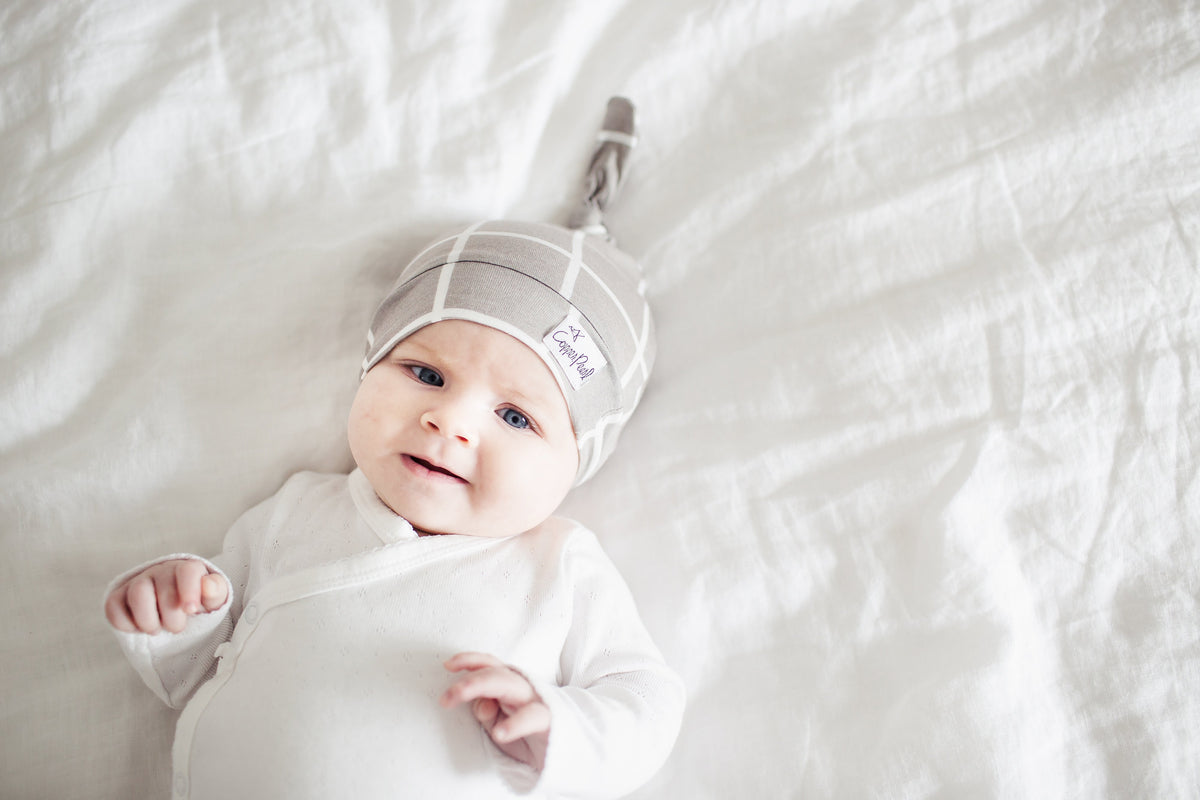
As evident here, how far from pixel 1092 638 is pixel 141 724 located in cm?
122

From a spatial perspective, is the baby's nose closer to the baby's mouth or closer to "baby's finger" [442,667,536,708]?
the baby's mouth

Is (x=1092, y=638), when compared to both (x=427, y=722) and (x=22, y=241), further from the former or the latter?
(x=22, y=241)

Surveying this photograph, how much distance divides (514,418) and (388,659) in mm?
319

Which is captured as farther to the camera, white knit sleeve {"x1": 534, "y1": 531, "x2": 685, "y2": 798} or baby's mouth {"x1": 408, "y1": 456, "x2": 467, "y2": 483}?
baby's mouth {"x1": 408, "y1": 456, "x2": 467, "y2": 483}

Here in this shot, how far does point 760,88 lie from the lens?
4.30 feet

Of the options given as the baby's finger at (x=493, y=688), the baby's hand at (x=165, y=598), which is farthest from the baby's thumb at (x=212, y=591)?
the baby's finger at (x=493, y=688)

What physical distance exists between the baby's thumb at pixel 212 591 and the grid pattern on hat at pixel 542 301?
0.32 metres

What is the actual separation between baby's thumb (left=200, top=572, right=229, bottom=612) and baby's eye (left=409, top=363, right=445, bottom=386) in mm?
327

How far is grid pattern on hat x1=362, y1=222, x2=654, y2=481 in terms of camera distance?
1.03 metres

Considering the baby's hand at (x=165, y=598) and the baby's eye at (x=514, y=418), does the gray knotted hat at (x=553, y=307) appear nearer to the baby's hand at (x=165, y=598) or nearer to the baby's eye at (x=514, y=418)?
the baby's eye at (x=514, y=418)

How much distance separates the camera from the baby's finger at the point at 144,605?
0.94 meters

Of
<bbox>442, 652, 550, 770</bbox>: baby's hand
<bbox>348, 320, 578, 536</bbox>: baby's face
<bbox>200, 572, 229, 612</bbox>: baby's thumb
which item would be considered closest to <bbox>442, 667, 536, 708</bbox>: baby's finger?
<bbox>442, 652, 550, 770</bbox>: baby's hand

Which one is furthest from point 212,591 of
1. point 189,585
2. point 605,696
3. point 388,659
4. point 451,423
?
point 605,696

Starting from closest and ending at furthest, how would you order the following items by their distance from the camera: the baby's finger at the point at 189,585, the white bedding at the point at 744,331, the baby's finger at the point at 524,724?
1. the baby's finger at the point at 524,724
2. the baby's finger at the point at 189,585
3. the white bedding at the point at 744,331
